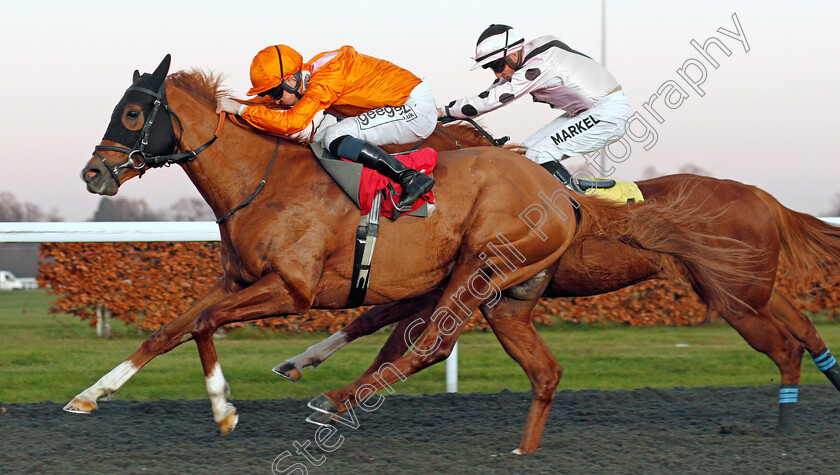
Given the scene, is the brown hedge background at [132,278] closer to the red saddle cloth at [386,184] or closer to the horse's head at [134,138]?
the horse's head at [134,138]

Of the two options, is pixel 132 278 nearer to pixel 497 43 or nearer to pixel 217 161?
pixel 217 161

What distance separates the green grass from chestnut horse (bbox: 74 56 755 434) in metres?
1.87

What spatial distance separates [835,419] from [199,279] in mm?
4704

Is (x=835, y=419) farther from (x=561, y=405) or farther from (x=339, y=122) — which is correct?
(x=339, y=122)

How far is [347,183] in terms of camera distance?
3533 millimetres

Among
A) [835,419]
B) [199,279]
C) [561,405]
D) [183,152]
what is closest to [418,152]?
[183,152]

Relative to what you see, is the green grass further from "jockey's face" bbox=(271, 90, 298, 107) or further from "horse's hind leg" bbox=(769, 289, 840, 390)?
"jockey's face" bbox=(271, 90, 298, 107)

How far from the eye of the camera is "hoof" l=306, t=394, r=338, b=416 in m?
3.55

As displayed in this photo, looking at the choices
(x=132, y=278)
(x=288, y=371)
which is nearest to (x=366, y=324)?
(x=288, y=371)

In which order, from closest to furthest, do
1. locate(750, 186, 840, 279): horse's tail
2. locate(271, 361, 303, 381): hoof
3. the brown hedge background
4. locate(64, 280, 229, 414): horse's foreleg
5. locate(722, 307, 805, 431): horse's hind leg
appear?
1. locate(64, 280, 229, 414): horse's foreleg
2. locate(271, 361, 303, 381): hoof
3. locate(722, 307, 805, 431): horse's hind leg
4. locate(750, 186, 840, 279): horse's tail
5. the brown hedge background

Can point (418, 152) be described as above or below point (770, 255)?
above

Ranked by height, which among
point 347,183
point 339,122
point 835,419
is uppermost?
point 339,122

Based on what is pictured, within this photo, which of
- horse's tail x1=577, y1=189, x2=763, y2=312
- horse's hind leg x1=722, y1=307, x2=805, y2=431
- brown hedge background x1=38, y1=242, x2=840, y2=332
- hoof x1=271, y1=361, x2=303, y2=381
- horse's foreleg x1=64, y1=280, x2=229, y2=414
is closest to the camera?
horse's foreleg x1=64, y1=280, x2=229, y2=414

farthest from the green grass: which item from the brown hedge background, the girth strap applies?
the girth strap
